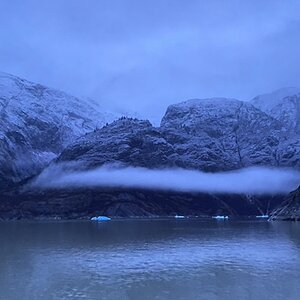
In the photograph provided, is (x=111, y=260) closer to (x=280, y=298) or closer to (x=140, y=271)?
(x=140, y=271)

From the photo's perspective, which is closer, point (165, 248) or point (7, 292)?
point (7, 292)

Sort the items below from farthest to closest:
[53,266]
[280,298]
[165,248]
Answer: [165,248] < [53,266] < [280,298]

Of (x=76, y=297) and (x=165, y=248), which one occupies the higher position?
(x=165, y=248)

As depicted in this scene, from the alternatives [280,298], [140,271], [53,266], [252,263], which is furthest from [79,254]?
[280,298]

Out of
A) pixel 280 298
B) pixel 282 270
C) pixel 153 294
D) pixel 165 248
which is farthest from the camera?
pixel 165 248

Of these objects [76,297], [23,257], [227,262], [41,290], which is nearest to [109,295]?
[76,297]

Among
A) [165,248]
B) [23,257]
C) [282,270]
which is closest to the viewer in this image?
[282,270]

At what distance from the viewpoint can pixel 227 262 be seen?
69.0 m

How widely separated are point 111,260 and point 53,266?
29.1 ft

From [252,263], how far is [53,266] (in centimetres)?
2665

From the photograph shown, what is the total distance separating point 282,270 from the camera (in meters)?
59.8

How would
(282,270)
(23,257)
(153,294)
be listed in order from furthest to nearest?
(23,257) < (282,270) < (153,294)

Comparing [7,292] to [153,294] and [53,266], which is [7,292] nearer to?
[153,294]

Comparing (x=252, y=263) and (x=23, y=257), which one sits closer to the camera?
(x=252, y=263)
